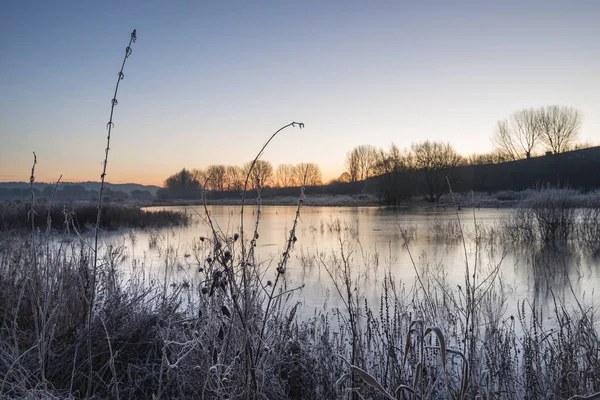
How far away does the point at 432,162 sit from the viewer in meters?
43.4

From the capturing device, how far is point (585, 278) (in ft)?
24.9

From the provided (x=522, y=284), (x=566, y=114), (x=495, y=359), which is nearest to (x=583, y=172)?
(x=566, y=114)

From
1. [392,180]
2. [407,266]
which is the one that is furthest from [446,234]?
[392,180]

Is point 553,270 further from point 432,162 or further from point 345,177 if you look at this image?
point 345,177

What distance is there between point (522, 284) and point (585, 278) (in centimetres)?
133

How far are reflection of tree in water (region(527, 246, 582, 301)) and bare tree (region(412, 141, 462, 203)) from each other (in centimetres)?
3107

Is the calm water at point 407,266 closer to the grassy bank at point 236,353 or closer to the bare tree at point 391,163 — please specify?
the grassy bank at point 236,353

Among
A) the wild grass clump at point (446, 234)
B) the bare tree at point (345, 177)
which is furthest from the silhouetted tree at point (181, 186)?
the wild grass clump at point (446, 234)

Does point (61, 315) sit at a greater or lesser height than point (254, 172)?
lesser

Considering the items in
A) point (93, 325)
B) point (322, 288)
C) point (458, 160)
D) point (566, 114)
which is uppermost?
point (566, 114)

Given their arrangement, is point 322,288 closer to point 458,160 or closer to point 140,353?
point 140,353

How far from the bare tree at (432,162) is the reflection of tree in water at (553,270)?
3107 centimetres

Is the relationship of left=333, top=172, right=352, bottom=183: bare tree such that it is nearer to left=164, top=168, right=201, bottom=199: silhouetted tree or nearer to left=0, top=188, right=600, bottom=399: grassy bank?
left=164, top=168, right=201, bottom=199: silhouetted tree

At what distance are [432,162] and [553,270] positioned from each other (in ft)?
120
